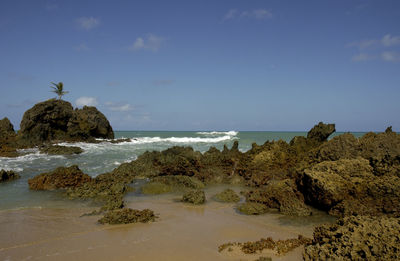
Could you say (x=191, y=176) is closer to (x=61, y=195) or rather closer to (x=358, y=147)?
(x=61, y=195)

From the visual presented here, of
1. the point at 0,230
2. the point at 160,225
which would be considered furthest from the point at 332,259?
the point at 0,230

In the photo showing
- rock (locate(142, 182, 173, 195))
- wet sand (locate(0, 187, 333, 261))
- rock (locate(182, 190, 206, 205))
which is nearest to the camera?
wet sand (locate(0, 187, 333, 261))

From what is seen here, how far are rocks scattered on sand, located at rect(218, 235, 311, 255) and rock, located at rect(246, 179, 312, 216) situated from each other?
169 cm

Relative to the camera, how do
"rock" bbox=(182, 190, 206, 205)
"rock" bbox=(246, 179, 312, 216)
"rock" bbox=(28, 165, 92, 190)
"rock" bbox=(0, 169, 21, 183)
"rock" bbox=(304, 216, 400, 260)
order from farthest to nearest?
"rock" bbox=(0, 169, 21, 183), "rock" bbox=(28, 165, 92, 190), "rock" bbox=(182, 190, 206, 205), "rock" bbox=(246, 179, 312, 216), "rock" bbox=(304, 216, 400, 260)

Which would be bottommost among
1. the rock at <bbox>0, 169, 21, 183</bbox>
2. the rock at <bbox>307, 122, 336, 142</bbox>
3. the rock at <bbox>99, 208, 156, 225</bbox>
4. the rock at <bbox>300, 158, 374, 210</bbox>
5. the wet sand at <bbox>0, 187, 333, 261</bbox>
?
the wet sand at <bbox>0, 187, 333, 261</bbox>

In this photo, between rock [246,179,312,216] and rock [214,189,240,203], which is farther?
rock [214,189,240,203]

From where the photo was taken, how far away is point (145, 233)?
205 inches

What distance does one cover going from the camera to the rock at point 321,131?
1384 cm

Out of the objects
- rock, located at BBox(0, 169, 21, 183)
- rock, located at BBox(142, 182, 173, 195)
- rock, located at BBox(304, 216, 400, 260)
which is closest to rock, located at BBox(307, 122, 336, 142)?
rock, located at BBox(142, 182, 173, 195)

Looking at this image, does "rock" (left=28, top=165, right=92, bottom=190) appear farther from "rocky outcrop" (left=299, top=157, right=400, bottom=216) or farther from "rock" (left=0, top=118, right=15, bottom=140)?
"rock" (left=0, top=118, right=15, bottom=140)

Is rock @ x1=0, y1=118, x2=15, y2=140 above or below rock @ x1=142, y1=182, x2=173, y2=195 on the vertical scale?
above

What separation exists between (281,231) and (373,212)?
2022 mm

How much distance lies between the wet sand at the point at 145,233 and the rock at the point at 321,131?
8.47 meters

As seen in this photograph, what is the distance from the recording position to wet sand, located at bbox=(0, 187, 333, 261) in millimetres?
4305
